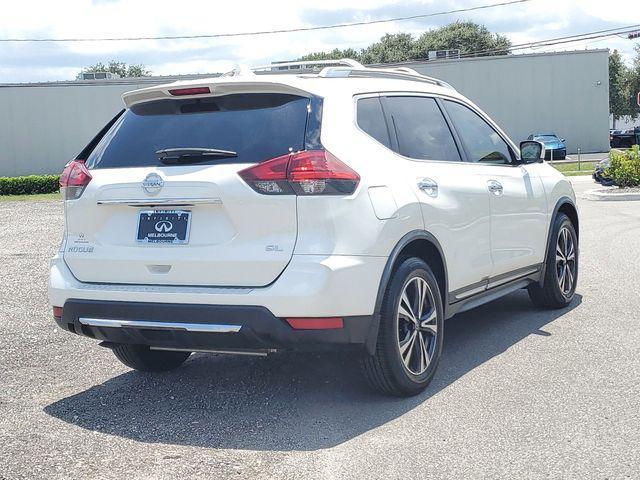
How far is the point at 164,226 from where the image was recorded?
4.93 metres

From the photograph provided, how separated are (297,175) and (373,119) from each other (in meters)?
0.93

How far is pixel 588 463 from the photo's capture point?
13.7ft

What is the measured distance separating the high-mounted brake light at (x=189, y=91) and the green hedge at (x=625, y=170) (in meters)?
17.6

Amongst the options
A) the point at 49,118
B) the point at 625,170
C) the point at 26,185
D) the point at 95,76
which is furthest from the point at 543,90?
the point at 625,170

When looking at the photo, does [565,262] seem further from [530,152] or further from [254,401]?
[254,401]

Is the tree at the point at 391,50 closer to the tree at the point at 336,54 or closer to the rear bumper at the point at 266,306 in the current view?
the tree at the point at 336,54

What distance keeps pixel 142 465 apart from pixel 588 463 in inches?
82.5

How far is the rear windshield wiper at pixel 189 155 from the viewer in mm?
4895

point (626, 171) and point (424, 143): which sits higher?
point (424, 143)

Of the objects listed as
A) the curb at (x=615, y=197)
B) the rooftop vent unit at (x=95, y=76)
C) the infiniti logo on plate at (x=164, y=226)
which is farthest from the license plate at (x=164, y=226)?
the rooftop vent unit at (x=95, y=76)

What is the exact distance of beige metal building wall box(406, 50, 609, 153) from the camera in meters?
48.8

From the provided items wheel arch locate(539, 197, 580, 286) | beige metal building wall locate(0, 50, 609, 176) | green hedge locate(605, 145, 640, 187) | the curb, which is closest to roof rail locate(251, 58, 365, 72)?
wheel arch locate(539, 197, 580, 286)

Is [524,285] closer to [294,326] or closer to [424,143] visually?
[424,143]

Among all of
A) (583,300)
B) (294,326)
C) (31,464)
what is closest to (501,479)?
(294,326)
